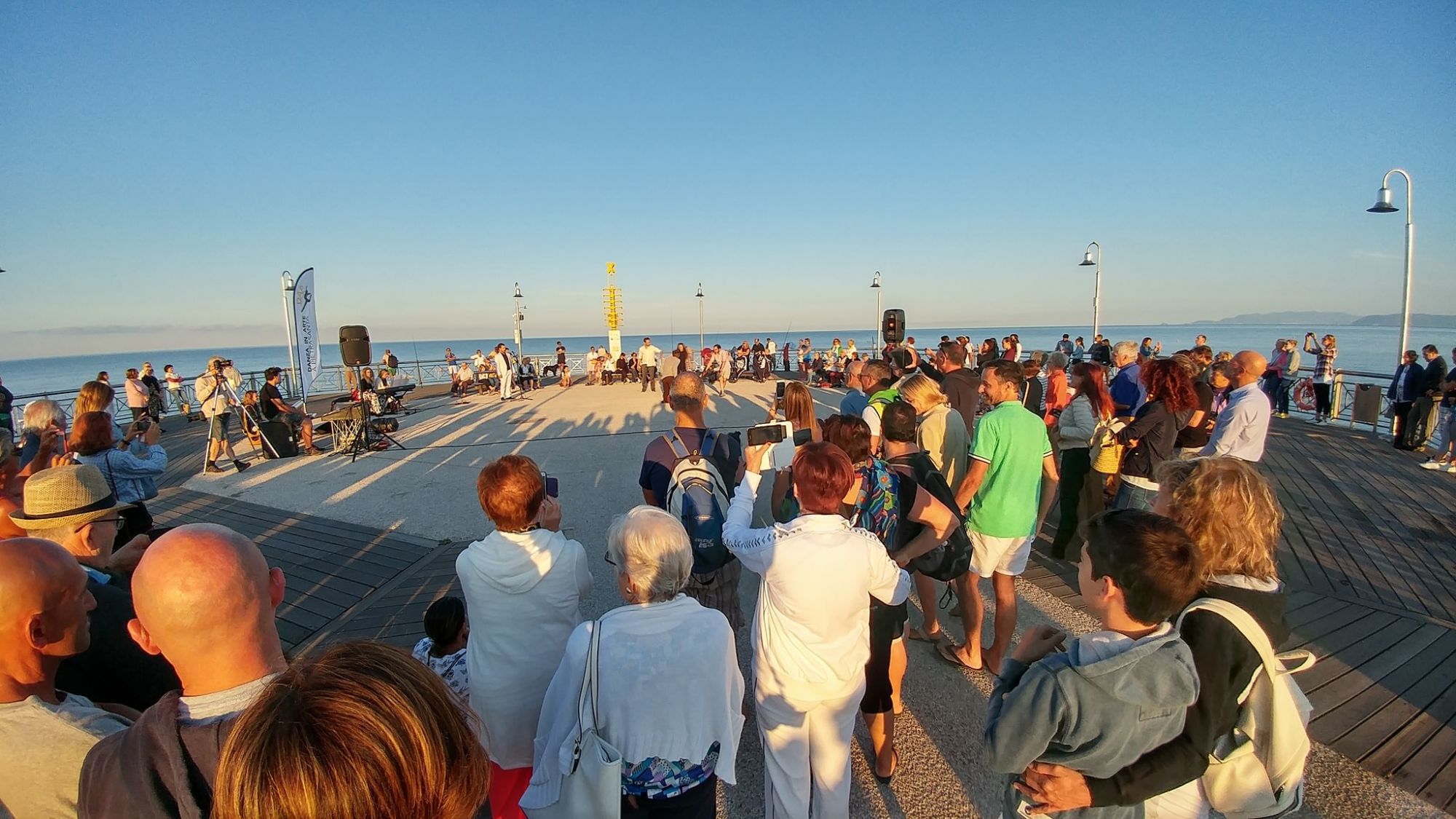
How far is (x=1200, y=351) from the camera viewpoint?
20.6ft

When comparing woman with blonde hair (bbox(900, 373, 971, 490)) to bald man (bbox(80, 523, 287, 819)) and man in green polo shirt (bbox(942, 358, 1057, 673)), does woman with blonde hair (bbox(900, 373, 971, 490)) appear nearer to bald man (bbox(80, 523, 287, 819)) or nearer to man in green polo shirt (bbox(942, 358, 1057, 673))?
man in green polo shirt (bbox(942, 358, 1057, 673))

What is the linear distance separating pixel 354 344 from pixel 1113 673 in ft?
39.5

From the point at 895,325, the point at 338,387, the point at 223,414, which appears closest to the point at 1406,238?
the point at 895,325

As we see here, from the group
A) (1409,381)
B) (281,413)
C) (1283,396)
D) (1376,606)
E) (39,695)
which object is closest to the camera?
(39,695)

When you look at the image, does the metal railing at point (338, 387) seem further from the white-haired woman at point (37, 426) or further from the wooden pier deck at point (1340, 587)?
the white-haired woman at point (37, 426)

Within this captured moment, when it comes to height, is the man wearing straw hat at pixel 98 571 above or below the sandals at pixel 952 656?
above

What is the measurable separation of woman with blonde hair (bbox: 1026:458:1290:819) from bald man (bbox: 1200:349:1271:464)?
107 inches

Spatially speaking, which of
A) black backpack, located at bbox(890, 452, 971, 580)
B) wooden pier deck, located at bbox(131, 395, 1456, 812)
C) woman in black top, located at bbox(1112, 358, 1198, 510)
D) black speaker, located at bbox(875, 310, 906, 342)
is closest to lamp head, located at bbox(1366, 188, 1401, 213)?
wooden pier deck, located at bbox(131, 395, 1456, 812)

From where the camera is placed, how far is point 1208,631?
1.39 m

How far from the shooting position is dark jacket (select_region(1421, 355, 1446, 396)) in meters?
7.72

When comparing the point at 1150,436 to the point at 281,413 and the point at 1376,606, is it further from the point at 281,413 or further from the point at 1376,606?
the point at 281,413

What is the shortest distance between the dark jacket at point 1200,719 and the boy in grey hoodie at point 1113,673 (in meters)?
0.05

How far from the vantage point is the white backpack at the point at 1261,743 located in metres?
1.39

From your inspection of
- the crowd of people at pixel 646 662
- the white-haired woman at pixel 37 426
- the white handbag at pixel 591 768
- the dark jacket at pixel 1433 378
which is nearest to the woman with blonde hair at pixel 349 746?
the crowd of people at pixel 646 662
